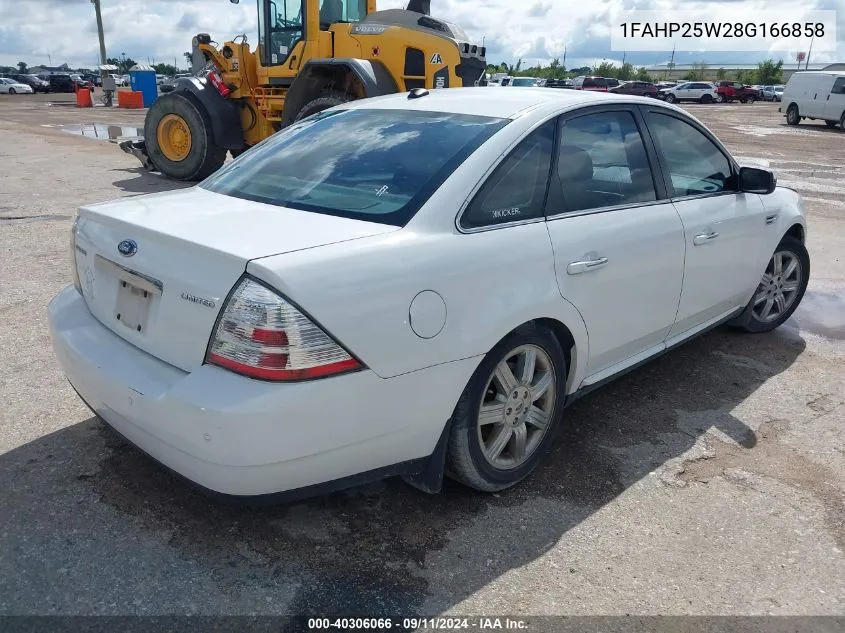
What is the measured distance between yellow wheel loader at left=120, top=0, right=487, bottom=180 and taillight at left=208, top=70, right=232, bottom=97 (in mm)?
19

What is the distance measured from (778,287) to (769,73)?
8257cm

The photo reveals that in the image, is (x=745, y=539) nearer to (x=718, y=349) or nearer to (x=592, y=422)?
(x=592, y=422)

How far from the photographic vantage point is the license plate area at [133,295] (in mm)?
2549

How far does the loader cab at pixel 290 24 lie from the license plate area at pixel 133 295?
27.4 ft

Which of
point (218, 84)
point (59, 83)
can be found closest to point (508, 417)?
point (218, 84)

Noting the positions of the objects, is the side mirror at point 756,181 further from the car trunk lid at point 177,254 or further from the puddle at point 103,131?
the puddle at point 103,131

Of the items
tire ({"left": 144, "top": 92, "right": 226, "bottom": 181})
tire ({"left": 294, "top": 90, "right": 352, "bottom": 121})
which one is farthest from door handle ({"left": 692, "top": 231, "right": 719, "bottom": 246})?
tire ({"left": 144, "top": 92, "right": 226, "bottom": 181})

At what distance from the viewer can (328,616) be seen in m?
2.32

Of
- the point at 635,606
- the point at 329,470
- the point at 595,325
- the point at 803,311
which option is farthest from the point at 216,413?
the point at 803,311

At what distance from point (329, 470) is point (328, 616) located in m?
A: 0.45

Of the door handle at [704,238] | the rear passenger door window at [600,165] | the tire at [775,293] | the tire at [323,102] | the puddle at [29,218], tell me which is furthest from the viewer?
the tire at [323,102]

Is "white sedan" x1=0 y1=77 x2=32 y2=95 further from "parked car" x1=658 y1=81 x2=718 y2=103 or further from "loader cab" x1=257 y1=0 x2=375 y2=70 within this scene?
"loader cab" x1=257 y1=0 x2=375 y2=70

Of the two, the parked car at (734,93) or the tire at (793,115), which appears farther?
the parked car at (734,93)

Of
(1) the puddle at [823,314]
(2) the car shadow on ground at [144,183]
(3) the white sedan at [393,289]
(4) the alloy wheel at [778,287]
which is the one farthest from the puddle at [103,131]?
(3) the white sedan at [393,289]
